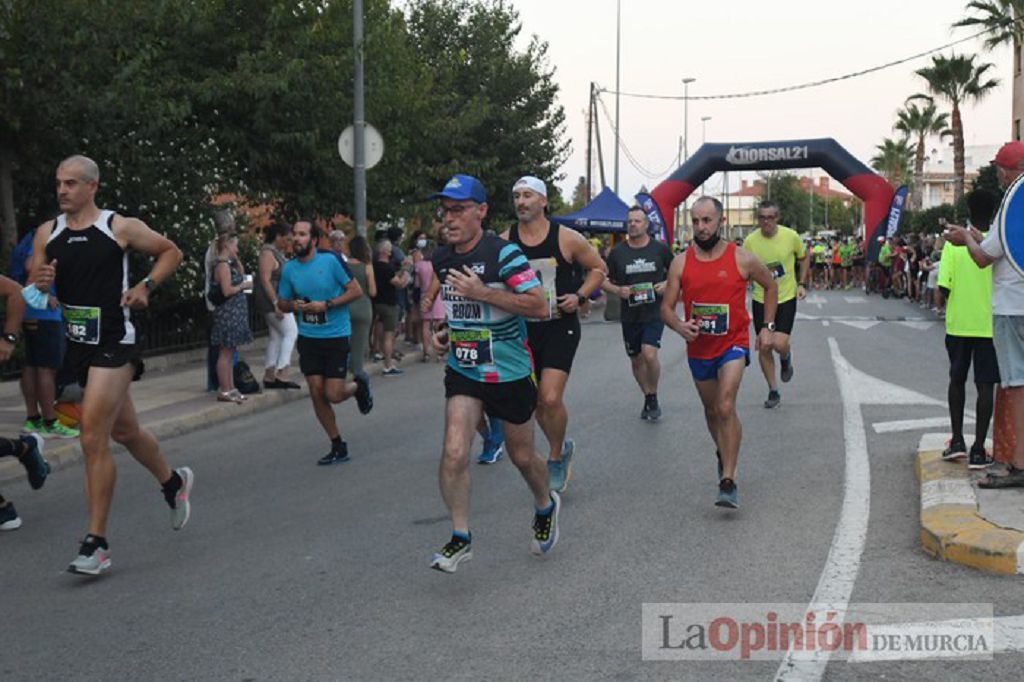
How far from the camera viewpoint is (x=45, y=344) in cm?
1044

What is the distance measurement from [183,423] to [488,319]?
639 cm

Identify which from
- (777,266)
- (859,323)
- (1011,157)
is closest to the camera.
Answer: (1011,157)

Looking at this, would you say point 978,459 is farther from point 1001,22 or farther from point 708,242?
point 1001,22

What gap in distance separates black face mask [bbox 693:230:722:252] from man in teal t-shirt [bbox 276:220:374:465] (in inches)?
115

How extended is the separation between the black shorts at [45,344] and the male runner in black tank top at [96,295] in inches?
160

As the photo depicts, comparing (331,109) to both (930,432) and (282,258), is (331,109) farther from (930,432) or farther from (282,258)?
(930,432)

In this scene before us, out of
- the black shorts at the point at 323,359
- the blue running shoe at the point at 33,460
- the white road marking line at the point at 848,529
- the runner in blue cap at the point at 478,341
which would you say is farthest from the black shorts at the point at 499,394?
the black shorts at the point at 323,359

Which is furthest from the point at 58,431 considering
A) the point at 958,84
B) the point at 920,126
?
the point at 920,126

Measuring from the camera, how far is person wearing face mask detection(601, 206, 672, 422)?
1123 centimetres

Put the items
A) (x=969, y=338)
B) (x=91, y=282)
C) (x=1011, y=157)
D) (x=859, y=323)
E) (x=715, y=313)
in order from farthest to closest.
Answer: (x=859, y=323) → (x=969, y=338) → (x=715, y=313) → (x=1011, y=157) → (x=91, y=282)

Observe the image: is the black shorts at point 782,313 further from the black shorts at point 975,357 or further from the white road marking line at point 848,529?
the black shorts at point 975,357

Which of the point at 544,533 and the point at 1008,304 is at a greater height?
the point at 1008,304

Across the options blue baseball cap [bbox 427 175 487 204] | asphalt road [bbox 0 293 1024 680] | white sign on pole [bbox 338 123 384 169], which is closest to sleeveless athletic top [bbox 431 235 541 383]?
blue baseball cap [bbox 427 175 487 204]

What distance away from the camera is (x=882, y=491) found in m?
7.83
